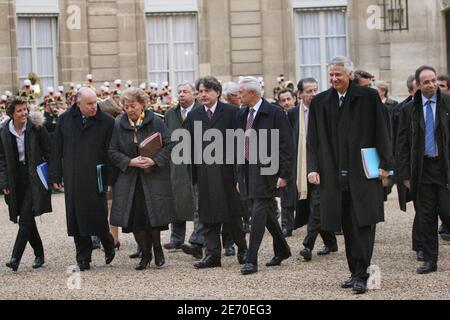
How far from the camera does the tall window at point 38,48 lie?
1075 inches

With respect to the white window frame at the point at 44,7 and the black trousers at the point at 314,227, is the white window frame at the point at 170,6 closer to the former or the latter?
the white window frame at the point at 44,7

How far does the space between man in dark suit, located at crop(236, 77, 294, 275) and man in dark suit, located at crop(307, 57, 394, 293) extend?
4.02 ft

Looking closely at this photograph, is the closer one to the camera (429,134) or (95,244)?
(429,134)

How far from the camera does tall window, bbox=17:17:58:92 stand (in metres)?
27.3

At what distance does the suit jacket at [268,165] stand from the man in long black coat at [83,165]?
156 centimetres

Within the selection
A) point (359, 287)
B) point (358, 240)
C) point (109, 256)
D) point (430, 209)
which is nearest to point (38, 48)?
point (109, 256)

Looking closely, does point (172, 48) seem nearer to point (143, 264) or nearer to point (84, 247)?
point (84, 247)

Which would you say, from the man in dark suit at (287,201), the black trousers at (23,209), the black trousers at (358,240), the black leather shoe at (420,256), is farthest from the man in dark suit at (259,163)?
the man in dark suit at (287,201)

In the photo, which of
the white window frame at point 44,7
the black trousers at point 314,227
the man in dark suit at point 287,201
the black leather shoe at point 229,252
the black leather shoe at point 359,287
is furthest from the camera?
the white window frame at point 44,7

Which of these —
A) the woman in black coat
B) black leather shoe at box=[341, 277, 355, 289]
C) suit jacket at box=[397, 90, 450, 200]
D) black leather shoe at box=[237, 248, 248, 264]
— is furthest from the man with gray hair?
black leather shoe at box=[341, 277, 355, 289]

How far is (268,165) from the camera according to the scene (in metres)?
11.7

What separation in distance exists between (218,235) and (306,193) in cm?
169
